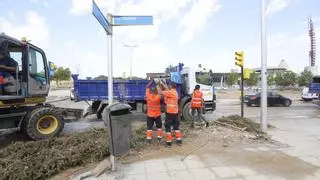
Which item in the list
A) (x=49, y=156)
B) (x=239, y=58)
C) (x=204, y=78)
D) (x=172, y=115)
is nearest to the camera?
(x=49, y=156)

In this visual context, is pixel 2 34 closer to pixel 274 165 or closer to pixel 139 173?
pixel 139 173

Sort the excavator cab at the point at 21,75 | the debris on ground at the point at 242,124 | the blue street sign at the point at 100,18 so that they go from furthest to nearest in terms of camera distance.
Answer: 1. the debris on ground at the point at 242,124
2. the excavator cab at the point at 21,75
3. the blue street sign at the point at 100,18

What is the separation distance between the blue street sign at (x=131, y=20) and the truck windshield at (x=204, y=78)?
8.83m

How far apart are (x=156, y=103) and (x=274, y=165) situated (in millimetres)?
3543

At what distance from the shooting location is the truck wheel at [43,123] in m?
10.6

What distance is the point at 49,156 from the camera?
23.4 feet

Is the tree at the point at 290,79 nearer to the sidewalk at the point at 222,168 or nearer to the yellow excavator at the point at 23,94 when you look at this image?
the yellow excavator at the point at 23,94

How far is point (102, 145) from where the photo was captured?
7773 millimetres

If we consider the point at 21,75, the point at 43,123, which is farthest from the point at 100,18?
the point at 43,123

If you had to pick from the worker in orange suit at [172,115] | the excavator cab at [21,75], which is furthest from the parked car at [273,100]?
the worker in orange suit at [172,115]

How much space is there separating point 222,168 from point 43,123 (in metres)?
6.52

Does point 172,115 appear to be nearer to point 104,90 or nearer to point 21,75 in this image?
point 21,75

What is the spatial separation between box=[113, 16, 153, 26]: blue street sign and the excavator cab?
393cm

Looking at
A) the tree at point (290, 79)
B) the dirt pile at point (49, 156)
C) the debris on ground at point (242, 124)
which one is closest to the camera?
the dirt pile at point (49, 156)
